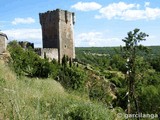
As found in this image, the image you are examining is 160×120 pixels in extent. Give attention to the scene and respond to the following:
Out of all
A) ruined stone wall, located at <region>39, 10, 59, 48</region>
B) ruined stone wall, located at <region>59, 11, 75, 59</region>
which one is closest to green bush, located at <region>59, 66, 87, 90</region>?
ruined stone wall, located at <region>59, 11, 75, 59</region>

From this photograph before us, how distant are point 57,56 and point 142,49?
21.0 m

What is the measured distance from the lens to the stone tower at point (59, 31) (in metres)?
52.6

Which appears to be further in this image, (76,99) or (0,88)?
(76,99)

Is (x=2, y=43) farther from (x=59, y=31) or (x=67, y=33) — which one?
(x=67, y=33)

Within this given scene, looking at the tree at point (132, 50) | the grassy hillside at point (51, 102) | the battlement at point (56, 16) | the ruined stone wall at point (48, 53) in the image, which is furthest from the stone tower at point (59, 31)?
the grassy hillside at point (51, 102)

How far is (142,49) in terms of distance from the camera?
103 feet

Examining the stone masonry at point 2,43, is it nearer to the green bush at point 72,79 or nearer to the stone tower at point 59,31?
the green bush at point 72,79

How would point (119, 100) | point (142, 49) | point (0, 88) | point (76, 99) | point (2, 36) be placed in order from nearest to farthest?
1. point (0, 88)
2. point (76, 99)
3. point (2, 36)
4. point (142, 49)
5. point (119, 100)

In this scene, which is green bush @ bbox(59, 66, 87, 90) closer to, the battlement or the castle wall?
the castle wall

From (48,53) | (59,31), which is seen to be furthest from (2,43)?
(59,31)

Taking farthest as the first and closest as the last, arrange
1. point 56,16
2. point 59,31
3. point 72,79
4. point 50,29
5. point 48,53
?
1. point 50,29
2. point 56,16
3. point 59,31
4. point 48,53
5. point 72,79

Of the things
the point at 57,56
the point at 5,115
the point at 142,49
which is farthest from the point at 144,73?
the point at 5,115

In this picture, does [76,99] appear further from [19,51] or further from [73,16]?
[73,16]

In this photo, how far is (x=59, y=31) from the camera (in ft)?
173
